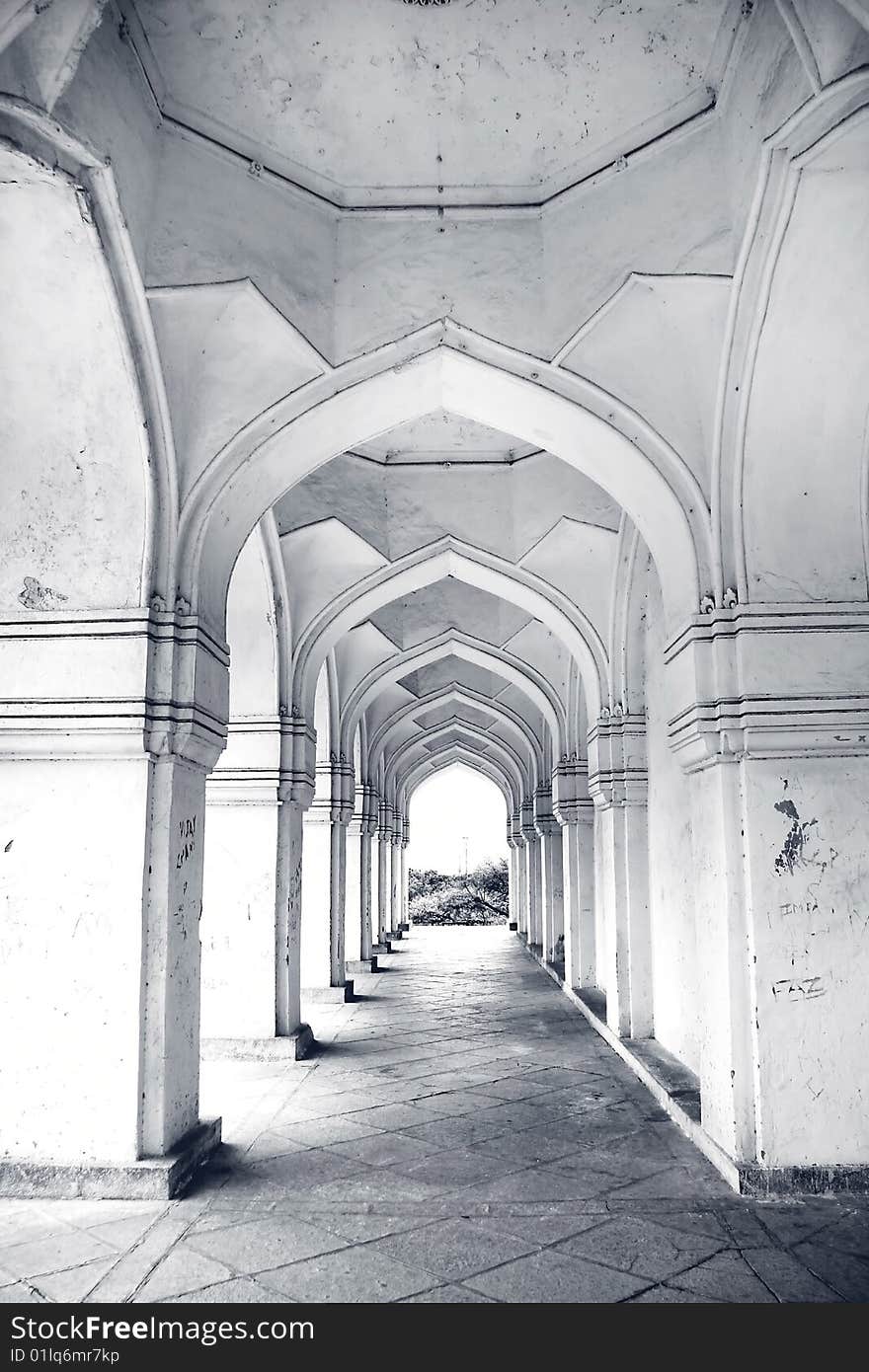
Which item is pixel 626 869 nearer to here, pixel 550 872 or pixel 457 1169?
pixel 457 1169

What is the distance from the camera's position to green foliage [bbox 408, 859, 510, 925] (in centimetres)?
2692

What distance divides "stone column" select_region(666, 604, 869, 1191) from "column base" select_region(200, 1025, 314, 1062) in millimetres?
3190

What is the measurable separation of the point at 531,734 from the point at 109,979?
10.3 metres

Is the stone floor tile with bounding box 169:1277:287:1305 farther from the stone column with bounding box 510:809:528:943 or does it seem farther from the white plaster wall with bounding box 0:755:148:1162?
the stone column with bounding box 510:809:528:943

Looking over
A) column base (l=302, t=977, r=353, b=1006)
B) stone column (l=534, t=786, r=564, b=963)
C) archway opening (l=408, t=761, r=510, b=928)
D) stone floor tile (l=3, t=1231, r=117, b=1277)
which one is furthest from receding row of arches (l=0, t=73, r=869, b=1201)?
archway opening (l=408, t=761, r=510, b=928)

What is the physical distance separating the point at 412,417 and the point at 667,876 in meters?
3.24

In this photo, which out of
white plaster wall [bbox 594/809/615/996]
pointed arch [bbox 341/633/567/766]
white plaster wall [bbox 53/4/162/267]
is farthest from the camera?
pointed arch [bbox 341/633/567/766]

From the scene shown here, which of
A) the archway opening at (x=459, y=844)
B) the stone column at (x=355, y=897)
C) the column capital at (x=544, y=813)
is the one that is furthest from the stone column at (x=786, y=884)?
the archway opening at (x=459, y=844)

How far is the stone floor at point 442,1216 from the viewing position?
3.17 meters

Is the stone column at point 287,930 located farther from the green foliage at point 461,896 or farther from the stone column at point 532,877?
the green foliage at point 461,896

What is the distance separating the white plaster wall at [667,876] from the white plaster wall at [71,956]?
3.00 metres

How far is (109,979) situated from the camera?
165 inches
